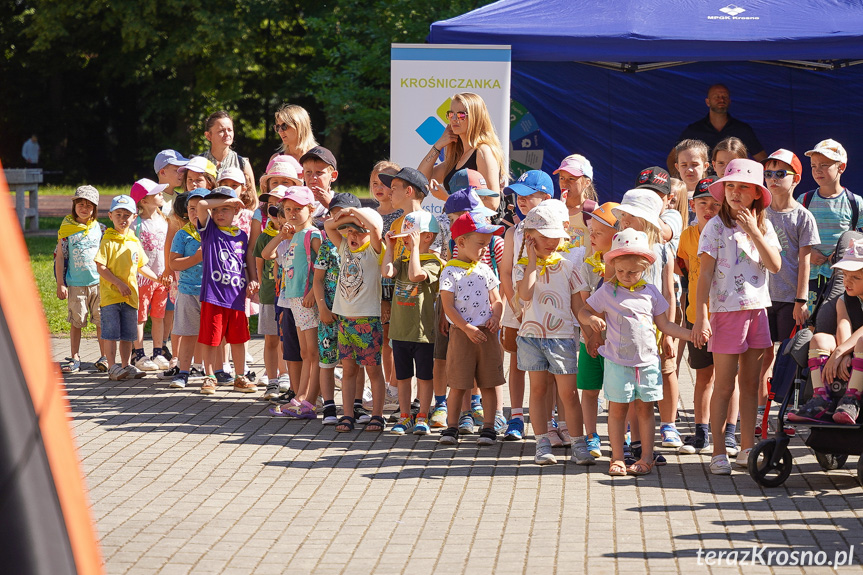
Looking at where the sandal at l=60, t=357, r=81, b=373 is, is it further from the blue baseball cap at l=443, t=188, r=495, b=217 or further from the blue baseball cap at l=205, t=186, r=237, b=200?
the blue baseball cap at l=443, t=188, r=495, b=217

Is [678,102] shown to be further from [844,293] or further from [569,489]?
[569,489]

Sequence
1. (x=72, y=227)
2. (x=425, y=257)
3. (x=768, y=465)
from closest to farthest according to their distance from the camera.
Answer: (x=768, y=465)
(x=425, y=257)
(x=72, y=227)

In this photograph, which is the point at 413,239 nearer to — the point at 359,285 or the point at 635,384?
the point at 359,285

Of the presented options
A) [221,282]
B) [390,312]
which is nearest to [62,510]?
[390,312]

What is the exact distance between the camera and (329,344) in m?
7.48

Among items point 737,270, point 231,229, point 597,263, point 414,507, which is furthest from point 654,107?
point 414,507

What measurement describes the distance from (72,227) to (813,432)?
6668 mm

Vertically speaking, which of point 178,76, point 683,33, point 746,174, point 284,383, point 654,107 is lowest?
point 284,383

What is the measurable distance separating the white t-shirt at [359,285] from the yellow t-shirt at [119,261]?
2538 mm

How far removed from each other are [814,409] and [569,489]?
1.45m

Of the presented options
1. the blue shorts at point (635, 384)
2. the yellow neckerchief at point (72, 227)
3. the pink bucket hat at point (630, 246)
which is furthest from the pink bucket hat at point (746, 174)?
the yellow neckerchief at point (72, 227)

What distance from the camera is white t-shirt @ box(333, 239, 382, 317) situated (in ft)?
23.9

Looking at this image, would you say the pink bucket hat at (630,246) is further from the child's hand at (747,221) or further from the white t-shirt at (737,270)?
the child's hand at (747,221)

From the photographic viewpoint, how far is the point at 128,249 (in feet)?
29.7
